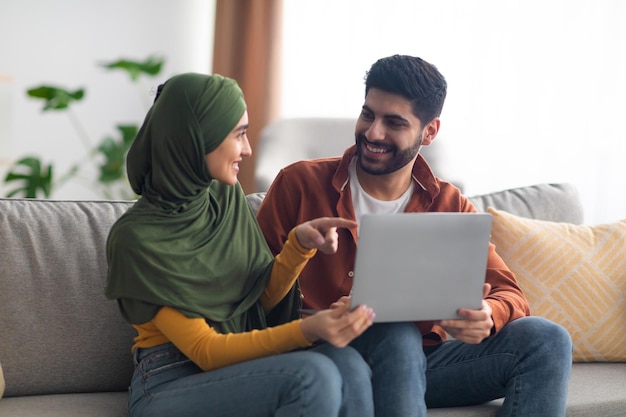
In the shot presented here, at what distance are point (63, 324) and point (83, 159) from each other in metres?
2.50

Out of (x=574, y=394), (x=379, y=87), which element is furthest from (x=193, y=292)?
(x=574, y=394)

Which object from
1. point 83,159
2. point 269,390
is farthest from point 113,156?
point 269,390

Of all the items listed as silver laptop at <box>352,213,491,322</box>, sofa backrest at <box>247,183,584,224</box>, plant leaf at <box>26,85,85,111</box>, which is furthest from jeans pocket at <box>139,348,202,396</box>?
plant leaf at <box>26,85,85,111</box>

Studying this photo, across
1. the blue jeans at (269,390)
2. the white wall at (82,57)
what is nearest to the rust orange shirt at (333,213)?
the blue jeans at (269,390)

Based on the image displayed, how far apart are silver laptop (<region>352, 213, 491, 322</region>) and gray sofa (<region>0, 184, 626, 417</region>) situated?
0.32 m

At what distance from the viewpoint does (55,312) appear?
2.01m

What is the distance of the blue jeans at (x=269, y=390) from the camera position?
1.60 m

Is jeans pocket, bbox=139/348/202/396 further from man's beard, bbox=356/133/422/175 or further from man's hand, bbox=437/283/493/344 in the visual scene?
man's beard, bbox=356/133/422/175

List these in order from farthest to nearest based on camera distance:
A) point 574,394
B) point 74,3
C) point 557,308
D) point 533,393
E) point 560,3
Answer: point 74,3 → point 560,3 → point 557,308 → point 574,394 → point 533,393

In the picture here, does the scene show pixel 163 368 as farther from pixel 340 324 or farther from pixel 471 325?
pixel 471 325

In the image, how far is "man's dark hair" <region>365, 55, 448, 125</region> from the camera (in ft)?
6.88

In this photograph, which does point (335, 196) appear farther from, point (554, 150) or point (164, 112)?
point (554, 150)

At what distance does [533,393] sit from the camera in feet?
6.09

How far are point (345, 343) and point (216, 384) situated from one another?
9.8 inches
